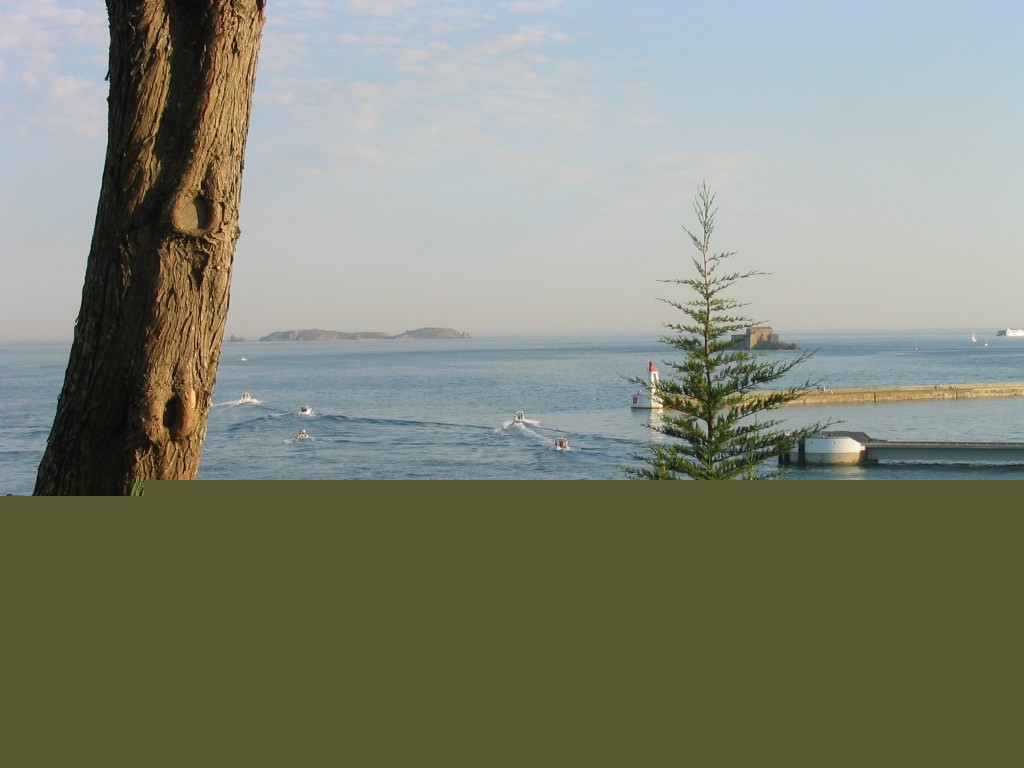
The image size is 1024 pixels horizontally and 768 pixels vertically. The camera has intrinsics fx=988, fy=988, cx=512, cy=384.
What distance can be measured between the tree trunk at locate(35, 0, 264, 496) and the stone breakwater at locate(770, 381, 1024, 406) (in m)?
47.0

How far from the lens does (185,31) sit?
268 cm

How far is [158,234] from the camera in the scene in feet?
8.68

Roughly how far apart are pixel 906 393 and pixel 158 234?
171ft

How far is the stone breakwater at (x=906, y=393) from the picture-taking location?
48.6 metres

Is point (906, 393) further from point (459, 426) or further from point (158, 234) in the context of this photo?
point (158, 234)

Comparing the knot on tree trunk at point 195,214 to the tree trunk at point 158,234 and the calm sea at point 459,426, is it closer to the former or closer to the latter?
the tree trunk at point 158,234

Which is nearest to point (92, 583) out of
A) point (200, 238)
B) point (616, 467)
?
point (200, 238)

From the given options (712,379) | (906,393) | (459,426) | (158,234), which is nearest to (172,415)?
(158,234)

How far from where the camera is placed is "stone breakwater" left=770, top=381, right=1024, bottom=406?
48625 mm

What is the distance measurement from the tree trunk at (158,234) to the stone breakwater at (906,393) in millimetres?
47011

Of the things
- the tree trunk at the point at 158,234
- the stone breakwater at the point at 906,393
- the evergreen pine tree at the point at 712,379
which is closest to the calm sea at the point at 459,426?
the stone breakwater at the point at 906,393

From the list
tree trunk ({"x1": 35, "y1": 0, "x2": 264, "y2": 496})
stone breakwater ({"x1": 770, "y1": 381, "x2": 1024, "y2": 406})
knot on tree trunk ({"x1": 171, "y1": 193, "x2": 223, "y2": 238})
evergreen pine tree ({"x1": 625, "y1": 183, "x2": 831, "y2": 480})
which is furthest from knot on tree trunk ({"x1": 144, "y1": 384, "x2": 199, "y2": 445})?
stone breakwater ({"x1": 770, "y1": 381, "x2": 1024, "y2": 406})

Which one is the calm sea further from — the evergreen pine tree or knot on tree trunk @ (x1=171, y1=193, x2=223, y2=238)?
knot on tree trunk @ (x1=171, y1=193, x2=223, y2=238)

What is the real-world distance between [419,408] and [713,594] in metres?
49.5
